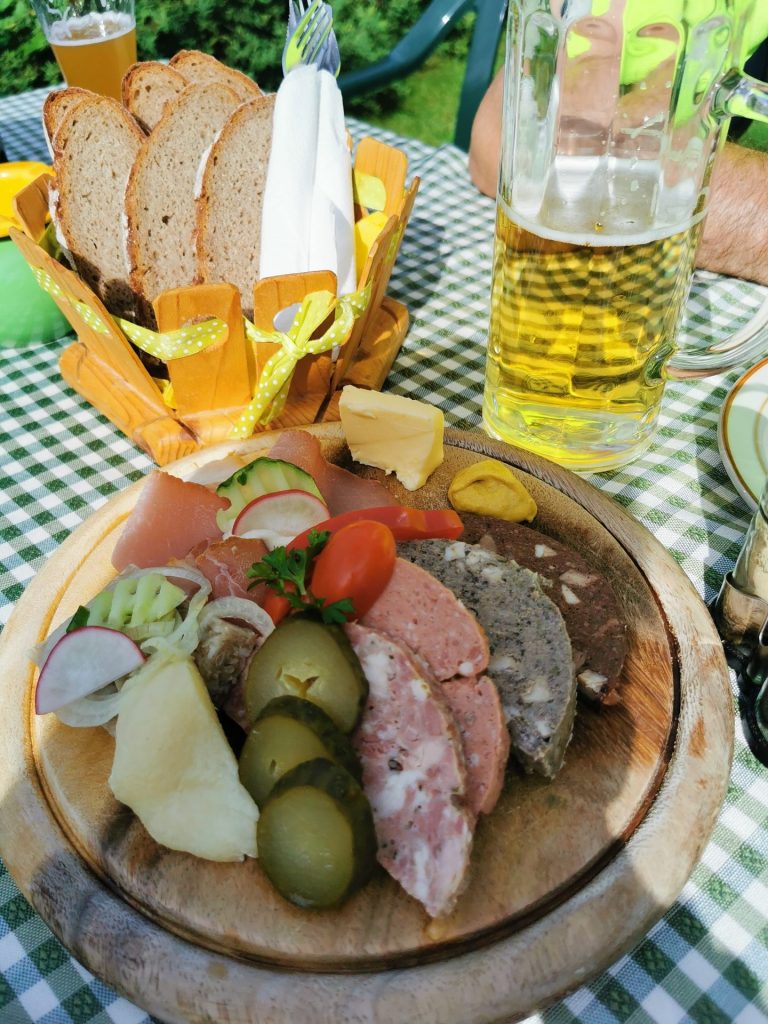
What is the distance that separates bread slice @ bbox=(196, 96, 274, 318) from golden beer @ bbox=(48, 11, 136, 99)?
0.93 metres

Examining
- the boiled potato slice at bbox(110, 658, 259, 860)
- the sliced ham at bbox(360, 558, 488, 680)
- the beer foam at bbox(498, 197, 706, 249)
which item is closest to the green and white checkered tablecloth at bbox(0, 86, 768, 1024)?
the boiled potato slice at bbox(110, 658, 259, 860)

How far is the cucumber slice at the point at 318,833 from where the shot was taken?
3.20 ft

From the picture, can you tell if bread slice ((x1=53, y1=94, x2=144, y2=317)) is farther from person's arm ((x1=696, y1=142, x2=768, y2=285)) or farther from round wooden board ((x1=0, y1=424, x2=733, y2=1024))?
person's arm ((x1=696, y1=142, x2=768, y2=285))

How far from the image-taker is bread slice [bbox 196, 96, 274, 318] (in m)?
1.91

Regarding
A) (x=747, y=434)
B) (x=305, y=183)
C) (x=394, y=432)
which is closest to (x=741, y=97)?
(x=747, y=434)

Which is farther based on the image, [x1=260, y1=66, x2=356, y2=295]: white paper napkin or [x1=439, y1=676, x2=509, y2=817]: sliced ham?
[x1=260, y1=66, x2=356, y2=295]: white paper napkin

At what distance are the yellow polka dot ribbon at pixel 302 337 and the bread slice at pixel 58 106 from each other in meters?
0.76

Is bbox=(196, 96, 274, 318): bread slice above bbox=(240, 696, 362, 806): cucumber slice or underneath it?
above

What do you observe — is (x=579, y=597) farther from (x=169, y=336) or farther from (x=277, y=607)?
(x=169, y=336)

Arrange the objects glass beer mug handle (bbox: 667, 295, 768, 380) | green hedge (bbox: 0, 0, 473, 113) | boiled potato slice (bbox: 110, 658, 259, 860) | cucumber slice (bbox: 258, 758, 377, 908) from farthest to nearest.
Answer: green hedge (bbox: 0, 0, 473, 113) → glass beer mug handle (bbox: 667, 295, 768, 380) → boiled potato slice (bbox: 110, 658, 259, 860) → cucumber slice (bbox: 258, 758, 377, 908)

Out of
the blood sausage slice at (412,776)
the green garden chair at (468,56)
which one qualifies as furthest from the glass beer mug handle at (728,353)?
the green garden chair at (468,56)

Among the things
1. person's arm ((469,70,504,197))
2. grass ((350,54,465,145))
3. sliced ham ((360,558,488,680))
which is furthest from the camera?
grass ((350,54,465,145))

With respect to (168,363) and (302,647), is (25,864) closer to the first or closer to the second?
(302,647)

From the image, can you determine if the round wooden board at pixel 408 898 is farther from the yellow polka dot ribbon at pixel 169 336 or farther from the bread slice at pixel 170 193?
the bread slice at pixel 170 193
